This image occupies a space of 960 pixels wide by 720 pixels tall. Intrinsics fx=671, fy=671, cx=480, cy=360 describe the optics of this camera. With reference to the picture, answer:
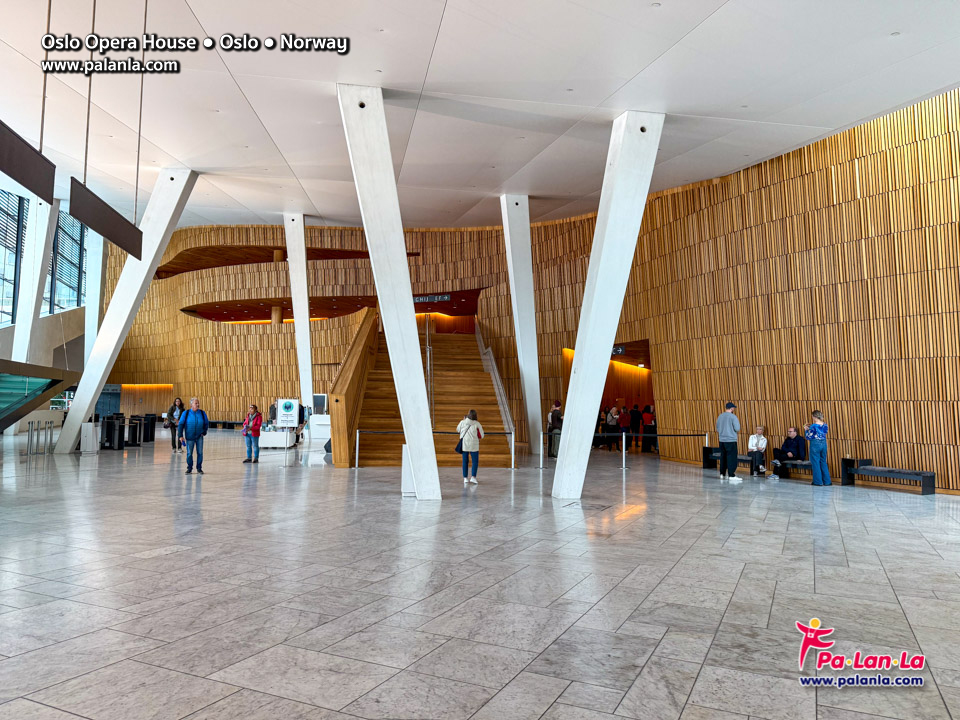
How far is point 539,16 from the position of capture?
8.18m

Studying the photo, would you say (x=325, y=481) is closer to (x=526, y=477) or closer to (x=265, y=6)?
(x=526, y=477)

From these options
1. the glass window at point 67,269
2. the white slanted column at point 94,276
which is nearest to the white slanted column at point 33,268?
the white slanted column at point 94,276

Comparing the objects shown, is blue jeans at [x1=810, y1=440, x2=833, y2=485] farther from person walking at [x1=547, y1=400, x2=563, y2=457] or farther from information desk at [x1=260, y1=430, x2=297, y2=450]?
information desk at [x1=260, y1=430, x2=297, y2=450]

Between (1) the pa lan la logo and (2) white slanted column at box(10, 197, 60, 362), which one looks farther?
(2) white slanted column at box(10, 197, 60, 362)

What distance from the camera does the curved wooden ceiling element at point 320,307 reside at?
28094 mm

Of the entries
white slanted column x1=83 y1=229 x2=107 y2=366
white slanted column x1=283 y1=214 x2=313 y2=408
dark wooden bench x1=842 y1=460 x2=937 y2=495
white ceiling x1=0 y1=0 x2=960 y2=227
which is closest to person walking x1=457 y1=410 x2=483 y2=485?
white ceiling x1=0 y1=0 x2=960 y2=227

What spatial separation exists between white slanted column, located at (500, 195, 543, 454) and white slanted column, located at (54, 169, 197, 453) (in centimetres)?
748

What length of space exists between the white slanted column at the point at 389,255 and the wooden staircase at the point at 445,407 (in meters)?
3.29

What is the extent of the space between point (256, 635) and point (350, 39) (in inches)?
299

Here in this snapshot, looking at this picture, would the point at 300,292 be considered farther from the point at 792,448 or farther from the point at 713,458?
the point at 792,448

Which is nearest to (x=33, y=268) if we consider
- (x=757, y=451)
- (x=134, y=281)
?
(x=134, y=281)

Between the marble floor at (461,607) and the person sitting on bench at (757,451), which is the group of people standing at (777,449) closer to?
the person sitting on bench at (757,451)

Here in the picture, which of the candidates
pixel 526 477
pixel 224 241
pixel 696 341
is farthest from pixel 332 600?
pixel 224 241

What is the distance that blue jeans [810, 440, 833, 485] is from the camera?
11.8 metres
